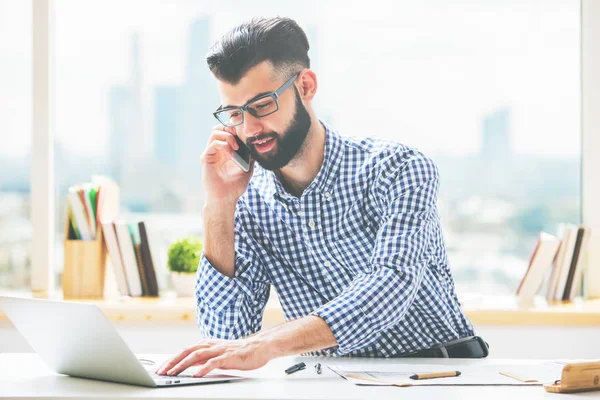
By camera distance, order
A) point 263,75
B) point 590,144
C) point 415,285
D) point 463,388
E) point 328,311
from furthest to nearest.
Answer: point 590,144 → point 263,75 → point 415,285 → point 328,311 → point 463,388

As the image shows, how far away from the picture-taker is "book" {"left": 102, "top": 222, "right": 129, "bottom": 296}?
3.10m

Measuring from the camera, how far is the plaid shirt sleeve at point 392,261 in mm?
1562

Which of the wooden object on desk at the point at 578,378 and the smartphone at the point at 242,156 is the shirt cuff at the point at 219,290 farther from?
the wooden object on desk at the point at 578,378

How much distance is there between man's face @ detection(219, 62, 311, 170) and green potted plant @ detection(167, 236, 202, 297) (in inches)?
50.3

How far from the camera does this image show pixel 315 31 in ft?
10.9

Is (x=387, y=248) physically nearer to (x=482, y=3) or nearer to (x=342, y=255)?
(x=342, y=255)

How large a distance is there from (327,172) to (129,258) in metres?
1.46

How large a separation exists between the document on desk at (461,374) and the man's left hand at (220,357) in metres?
0.15

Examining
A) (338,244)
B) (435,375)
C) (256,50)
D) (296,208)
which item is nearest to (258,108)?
(256,50)

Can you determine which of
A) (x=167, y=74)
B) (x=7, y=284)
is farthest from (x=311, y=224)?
(x=7, y=284)

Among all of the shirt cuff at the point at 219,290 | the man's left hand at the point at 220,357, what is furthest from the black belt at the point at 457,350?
A: the man's left hand at the point at 220,357

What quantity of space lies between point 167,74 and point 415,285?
2.06 metres

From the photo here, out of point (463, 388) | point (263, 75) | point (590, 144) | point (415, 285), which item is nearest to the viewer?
point (463, 388)

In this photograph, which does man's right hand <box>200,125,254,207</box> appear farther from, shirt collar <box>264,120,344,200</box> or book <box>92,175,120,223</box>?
book <box>92,175,120,223</box>
